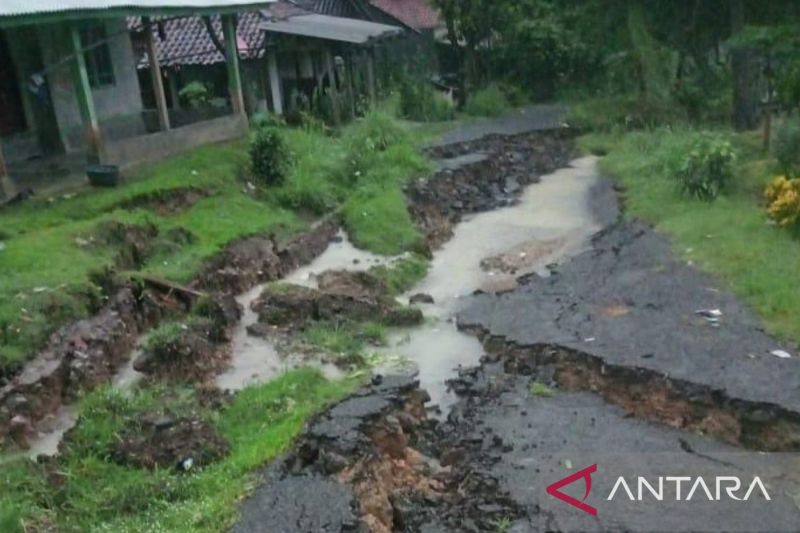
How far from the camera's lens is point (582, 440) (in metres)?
7.27

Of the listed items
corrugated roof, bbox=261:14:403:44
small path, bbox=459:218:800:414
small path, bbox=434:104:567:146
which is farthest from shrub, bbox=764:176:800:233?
corrugated roof, bbox=261:14:403:44

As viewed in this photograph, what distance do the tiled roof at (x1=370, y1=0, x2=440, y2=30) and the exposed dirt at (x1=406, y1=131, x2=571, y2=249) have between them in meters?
8.35

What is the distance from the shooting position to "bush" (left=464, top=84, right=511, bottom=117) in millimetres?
23406

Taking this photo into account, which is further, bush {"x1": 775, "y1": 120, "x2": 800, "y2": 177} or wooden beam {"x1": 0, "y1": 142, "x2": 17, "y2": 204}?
bush {"x1": 775, "y1": 120, "x2": 800, "y2": 177}

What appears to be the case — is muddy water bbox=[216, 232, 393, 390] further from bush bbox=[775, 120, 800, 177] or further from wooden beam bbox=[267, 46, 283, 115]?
wooden beam bbox=[267, 46, 283, 115]

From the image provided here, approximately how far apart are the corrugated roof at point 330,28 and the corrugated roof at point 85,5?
4617 mm

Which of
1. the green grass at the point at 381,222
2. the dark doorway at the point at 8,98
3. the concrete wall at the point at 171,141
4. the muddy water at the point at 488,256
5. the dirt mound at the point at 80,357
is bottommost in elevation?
the muddy water at the point at 488,256

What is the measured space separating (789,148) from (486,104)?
1103 cm

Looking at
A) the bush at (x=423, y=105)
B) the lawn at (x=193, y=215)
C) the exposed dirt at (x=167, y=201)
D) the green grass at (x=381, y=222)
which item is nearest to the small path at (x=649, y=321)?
the green grass at (x=381, y=222)

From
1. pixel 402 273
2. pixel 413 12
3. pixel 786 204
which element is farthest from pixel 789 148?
pixel 413 12

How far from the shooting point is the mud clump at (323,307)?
→ 10.8 m

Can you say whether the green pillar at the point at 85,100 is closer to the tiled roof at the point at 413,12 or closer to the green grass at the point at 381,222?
the green grass at the point at 381,222

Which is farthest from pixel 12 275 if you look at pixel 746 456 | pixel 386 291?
pixel 746 456

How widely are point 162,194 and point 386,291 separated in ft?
13.4
